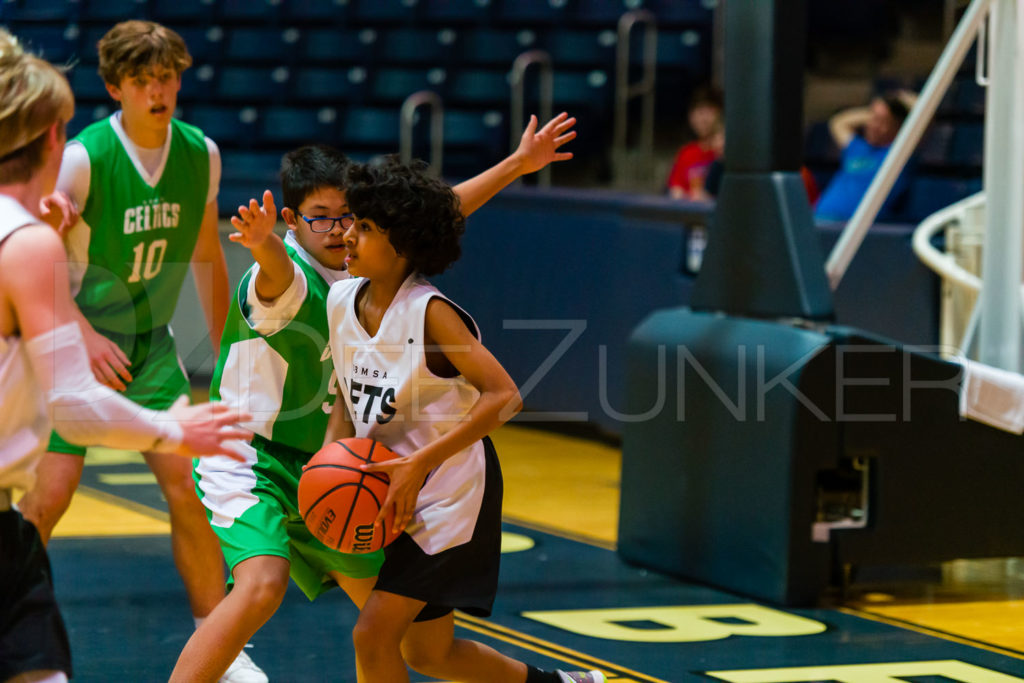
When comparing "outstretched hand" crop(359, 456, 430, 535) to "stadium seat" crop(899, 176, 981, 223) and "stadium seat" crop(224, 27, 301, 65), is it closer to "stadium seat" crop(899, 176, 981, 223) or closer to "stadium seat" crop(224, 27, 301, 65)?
"stadium seat" crop(899, 176, 981, 223)

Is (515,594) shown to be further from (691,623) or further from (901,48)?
(901,48)

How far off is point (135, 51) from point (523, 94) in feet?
25.9

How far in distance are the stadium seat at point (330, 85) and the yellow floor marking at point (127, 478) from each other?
18.0 feet

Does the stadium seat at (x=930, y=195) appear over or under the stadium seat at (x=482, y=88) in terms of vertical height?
under

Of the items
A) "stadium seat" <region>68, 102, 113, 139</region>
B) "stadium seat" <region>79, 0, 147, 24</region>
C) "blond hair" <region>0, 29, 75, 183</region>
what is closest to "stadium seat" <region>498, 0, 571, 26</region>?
"stadium seat" <region>79, 0, 147, 24</region>

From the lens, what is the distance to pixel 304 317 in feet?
13.4

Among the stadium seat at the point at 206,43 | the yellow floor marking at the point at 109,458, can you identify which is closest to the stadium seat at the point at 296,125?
the stadium seat at the point at 206,43

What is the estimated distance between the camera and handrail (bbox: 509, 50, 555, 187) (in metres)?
11.7

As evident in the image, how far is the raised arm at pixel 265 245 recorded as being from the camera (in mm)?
3766

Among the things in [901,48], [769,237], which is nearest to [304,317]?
[769,237]

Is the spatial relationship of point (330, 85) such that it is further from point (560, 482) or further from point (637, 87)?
point (560, 482)

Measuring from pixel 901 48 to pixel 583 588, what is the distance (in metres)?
7.56

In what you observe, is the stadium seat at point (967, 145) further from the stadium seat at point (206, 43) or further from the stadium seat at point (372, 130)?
the stadium seat at point (206, 43)

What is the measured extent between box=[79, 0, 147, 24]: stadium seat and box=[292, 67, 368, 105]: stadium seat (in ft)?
5.07
